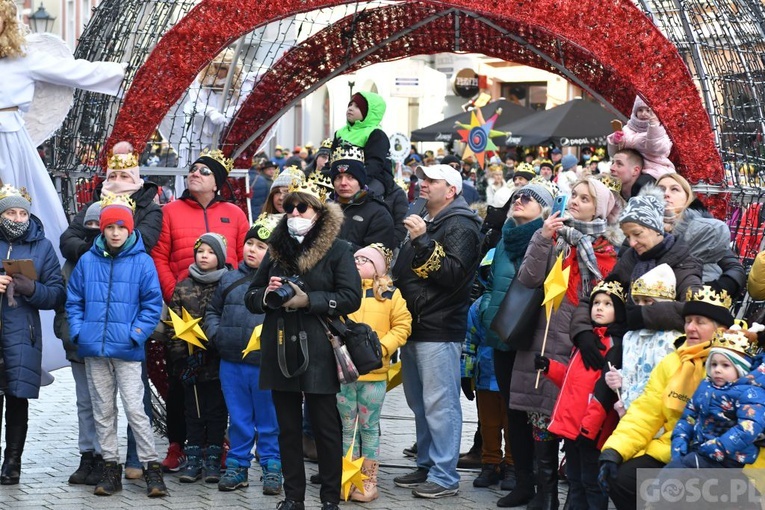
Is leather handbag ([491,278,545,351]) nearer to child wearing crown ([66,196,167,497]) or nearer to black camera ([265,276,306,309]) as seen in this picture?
black camera ([265,276,306,309])

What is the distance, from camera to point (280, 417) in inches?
278

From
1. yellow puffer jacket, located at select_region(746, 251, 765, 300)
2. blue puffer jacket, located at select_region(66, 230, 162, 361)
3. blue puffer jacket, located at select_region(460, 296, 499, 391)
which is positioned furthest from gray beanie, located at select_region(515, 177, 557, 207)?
blue puffer jacket, located at select_region(66, 230, 162, 361)

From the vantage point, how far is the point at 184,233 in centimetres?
834

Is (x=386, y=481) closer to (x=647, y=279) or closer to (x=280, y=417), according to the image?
(x=280, y=417)

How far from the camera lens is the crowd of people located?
6.34 m

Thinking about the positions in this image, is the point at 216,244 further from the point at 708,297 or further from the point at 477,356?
the point at 708,297

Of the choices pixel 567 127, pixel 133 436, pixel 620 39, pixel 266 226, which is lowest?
pixel 133 436

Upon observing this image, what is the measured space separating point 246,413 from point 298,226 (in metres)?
1.41

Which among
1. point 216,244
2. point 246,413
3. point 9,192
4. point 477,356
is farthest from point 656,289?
point 9,192

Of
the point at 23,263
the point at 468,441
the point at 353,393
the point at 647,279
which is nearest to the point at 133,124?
the point at 23,263

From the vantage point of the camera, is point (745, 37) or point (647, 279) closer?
point (647, 279)

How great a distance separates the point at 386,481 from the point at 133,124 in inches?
109

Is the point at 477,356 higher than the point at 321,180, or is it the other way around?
the point at 321,180

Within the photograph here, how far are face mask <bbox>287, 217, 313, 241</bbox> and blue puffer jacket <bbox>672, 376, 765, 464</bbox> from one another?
2.24 meters
